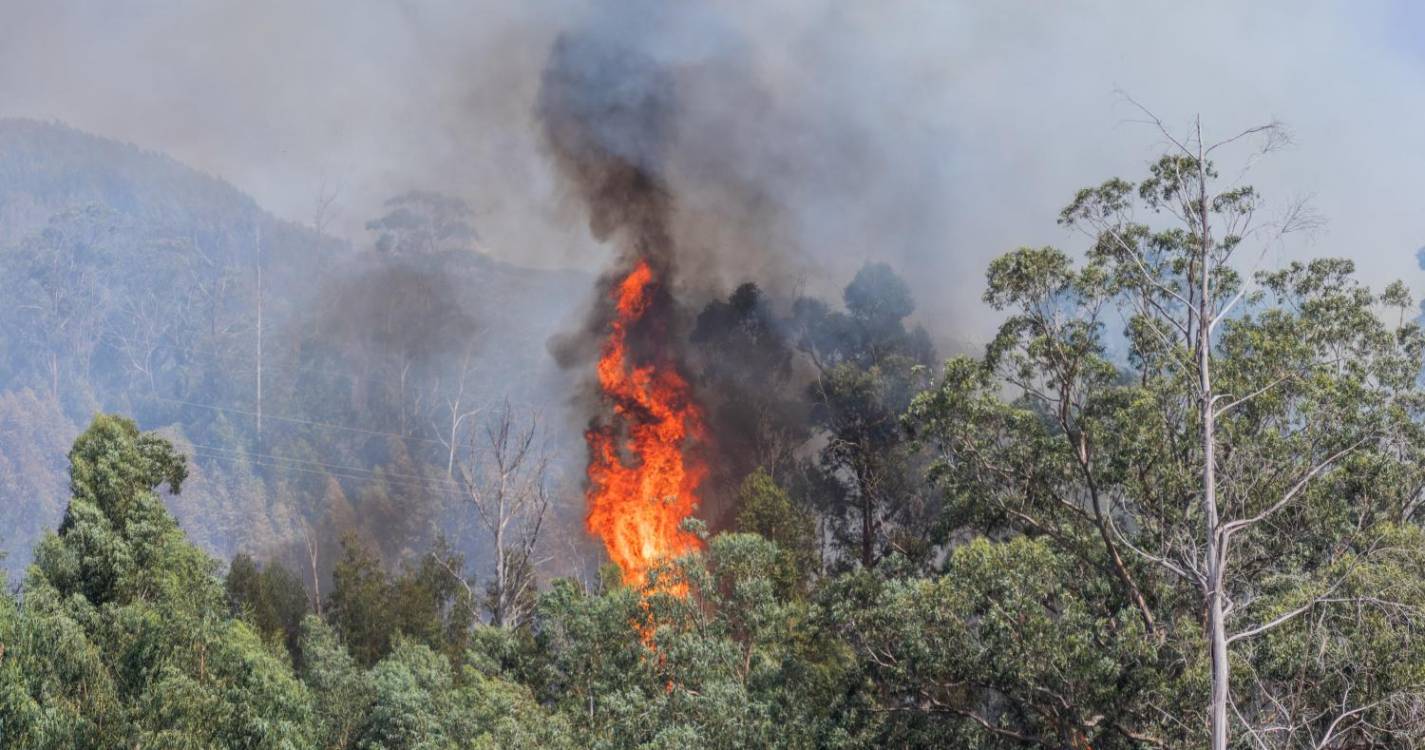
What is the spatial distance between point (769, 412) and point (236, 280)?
209 ft

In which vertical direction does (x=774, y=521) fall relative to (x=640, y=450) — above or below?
below

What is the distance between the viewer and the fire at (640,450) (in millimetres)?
59031

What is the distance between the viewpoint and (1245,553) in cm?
2578

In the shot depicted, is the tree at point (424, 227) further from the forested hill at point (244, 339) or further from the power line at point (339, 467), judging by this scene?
the power line at point (339, 467)

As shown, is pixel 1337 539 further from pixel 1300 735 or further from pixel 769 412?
pixel 769 412

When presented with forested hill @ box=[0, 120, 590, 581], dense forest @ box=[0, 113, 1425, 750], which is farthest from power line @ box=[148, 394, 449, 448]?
dense forest @ box=[0, 113, 1425, 750]

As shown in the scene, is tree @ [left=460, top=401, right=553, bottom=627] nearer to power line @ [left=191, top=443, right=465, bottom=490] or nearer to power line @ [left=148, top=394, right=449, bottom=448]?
power line @ [left=191, top=443, right=465, bottom=490]

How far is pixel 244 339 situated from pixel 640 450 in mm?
56901

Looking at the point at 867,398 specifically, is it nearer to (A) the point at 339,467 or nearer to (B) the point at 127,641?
(B) the point at 127,641

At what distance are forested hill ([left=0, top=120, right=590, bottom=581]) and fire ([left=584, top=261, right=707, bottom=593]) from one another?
33.6 metres

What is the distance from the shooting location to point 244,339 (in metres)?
104

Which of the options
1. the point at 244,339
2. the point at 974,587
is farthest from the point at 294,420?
the point at 974,587

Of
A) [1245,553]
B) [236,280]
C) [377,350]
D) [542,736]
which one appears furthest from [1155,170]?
[236,280]

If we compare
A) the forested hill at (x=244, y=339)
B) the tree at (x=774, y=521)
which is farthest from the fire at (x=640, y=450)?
the forested hill at (x=244, y=339)
